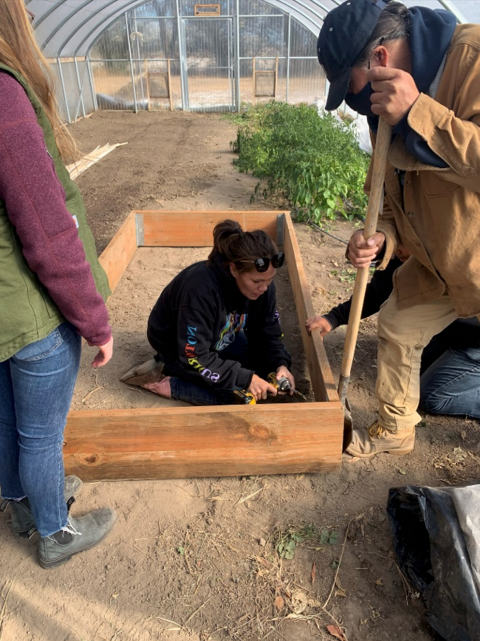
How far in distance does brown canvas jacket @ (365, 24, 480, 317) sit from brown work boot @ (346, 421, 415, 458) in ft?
2.16

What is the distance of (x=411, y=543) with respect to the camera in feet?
6.63

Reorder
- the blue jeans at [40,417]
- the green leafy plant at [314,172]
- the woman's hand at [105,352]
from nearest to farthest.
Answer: the blue jeans at [40,417] < the woman's hand at [105,352] < the green leafy plant at [314,172]

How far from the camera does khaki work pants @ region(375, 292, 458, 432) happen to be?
2.40 m

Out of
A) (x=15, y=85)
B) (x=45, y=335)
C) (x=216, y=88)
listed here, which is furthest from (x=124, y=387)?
(x=216, y=88)

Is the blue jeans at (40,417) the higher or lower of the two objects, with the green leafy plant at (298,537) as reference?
higher

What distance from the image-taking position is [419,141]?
1.77 m

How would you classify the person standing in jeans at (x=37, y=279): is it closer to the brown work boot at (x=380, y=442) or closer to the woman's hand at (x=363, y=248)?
the woman's hand at (x=363, y=248)

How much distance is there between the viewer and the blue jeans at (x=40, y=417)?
158cm

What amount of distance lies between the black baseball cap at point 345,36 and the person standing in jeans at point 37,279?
978mm

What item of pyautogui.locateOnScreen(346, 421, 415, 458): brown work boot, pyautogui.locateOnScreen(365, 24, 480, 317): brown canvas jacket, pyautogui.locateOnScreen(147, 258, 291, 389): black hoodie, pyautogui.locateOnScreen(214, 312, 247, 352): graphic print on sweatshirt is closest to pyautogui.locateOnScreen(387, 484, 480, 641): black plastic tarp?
pyautogui.locateOnScreen(346, 421, 415, 458): brown work boot

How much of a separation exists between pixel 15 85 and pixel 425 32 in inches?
54.5

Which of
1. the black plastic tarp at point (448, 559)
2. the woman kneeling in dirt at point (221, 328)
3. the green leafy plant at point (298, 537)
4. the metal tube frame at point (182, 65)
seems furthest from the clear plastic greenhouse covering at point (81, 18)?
the black plastic tarp at point (448, 559)

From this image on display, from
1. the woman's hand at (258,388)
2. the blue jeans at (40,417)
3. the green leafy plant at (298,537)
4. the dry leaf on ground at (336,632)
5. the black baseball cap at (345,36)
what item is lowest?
the green leafy plant at (298,537)

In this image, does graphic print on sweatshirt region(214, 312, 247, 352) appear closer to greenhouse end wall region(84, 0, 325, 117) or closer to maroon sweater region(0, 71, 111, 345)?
maroon sweater region(0, 71, 111, 345)
